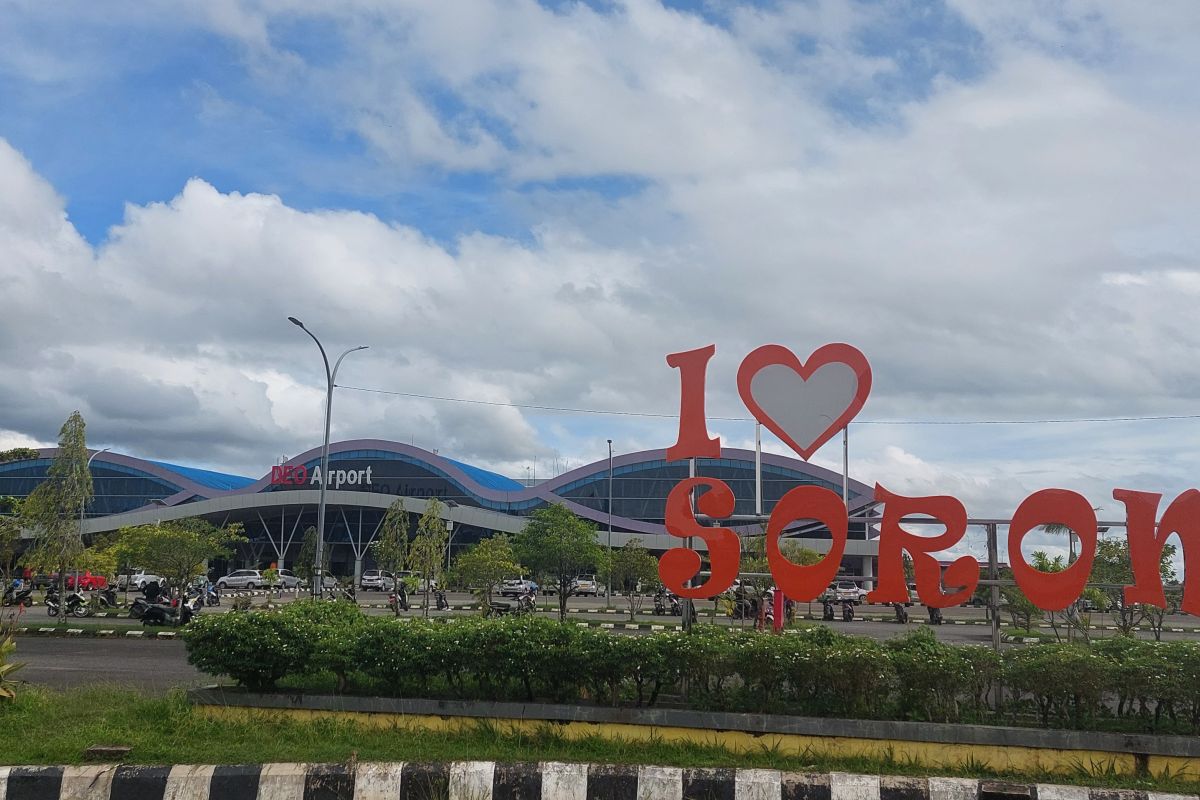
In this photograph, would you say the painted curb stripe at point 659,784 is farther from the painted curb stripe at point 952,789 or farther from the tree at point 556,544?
the tree at point 556,544

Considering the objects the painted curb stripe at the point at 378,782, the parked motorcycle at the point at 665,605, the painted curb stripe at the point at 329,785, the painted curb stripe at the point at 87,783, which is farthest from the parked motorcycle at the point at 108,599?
the painted curb stripe at the point at 378,782

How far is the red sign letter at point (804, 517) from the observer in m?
11.8

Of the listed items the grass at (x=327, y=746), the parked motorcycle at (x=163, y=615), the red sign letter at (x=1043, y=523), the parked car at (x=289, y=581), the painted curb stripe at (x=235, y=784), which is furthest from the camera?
the parked car at (x=289, y=581)

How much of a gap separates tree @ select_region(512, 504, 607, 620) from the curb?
25409mm

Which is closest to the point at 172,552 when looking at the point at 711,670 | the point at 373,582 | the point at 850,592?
the point at 711,670

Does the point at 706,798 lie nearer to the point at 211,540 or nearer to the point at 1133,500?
the point at 1133,500

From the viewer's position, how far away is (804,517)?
12.0 m

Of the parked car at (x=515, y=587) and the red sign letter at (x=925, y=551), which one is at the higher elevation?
the red sign letter at (x=925, y=551)

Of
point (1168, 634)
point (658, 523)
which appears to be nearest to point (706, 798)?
point (1168, 634)

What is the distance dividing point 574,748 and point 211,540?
28626 mm

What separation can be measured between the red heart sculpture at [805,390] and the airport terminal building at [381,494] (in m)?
43.4

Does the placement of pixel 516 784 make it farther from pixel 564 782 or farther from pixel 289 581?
pixel 289 581

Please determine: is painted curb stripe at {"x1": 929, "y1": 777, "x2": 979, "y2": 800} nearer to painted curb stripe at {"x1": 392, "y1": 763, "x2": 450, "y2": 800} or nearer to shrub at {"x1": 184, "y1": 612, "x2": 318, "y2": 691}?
painted curb stripe at {"x1": 392, "y1": 763, "x2": 450, "y2": 800}

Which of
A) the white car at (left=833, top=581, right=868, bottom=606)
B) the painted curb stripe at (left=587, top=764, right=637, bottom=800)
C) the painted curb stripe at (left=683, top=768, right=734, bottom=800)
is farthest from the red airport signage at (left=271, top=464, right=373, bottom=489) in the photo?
the painted curb stripe at (left=683, top=768, right=734, bottom=800)
